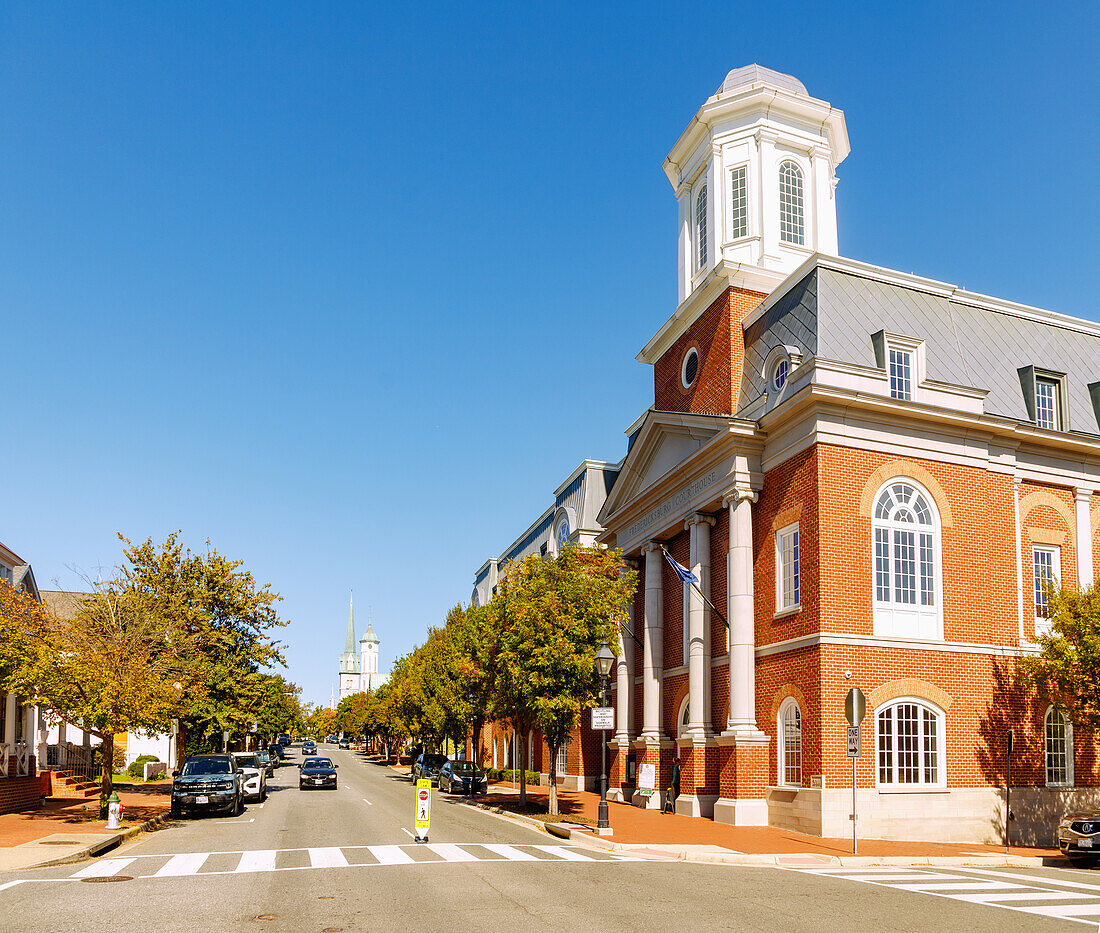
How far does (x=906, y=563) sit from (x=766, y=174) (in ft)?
51.4

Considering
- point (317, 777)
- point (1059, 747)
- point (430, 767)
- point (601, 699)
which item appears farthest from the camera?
point (430, 767)

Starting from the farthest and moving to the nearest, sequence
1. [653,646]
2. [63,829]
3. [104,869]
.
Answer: [653,646] < [63,829] < [104,869]

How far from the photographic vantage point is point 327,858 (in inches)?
746

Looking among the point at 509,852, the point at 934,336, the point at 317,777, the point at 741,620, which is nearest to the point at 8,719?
the point at 317,777

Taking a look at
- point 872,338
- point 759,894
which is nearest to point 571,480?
point 872,338

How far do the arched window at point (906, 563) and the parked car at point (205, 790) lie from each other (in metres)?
19.1

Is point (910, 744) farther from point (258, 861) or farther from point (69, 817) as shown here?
point (69, 817)

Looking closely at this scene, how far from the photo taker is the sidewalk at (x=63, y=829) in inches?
744

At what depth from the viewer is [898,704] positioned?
85.6ft

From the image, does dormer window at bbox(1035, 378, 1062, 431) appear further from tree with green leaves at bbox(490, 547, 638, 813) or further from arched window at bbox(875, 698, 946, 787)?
tree with green leaves at bbox(490, 547, 638, 813)

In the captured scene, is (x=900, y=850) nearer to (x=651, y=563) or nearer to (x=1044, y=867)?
(x=1044, y=867)

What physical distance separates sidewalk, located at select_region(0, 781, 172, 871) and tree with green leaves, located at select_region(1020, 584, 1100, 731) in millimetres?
21477

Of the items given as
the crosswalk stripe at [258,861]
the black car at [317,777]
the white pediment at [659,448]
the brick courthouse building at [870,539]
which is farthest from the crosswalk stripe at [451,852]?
the black car at [317,777]

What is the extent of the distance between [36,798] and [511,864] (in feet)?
68.1
